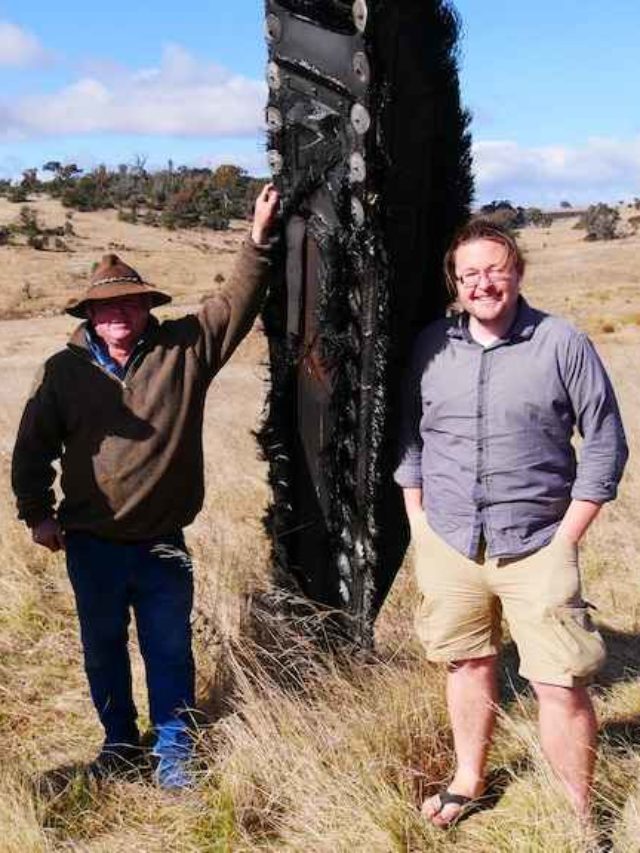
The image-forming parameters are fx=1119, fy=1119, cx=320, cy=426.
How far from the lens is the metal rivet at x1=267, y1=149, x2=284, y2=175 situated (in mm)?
3988

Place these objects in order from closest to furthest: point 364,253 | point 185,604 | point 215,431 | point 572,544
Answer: point 572,544
point 364,253
point 185,604
point 215,431

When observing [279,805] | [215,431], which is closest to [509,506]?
[279,805]

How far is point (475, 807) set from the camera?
11.9ft

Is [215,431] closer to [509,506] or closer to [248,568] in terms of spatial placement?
[248,568]

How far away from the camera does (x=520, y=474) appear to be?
10.7ft

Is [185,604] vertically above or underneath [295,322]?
underneath

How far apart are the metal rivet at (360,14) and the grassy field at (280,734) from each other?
219 cm

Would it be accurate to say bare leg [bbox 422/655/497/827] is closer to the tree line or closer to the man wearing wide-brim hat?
the man wearing wide-brim hat

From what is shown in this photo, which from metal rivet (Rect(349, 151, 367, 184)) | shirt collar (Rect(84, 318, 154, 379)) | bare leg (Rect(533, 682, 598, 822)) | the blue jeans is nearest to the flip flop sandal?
bare leg (Rect(533, 682, 598, 822))

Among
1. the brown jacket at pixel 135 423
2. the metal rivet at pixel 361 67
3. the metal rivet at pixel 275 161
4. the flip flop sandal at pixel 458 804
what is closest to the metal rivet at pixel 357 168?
the metal rivet at pixel 361 67

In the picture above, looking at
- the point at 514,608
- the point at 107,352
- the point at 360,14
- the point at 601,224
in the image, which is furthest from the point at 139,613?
the point at 601,224

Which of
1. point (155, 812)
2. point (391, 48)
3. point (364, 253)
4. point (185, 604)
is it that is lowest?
point (155, 812)

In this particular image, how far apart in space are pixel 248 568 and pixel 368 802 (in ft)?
6.85

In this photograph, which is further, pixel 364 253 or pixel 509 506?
pixel 364 253
